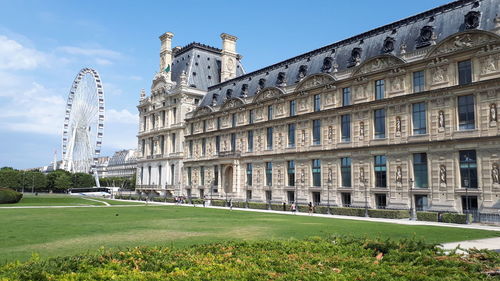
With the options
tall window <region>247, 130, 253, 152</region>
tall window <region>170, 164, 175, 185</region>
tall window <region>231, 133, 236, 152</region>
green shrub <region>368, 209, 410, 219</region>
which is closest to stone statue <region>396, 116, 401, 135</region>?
green shrub <region>368, 209, 410, 219</region>

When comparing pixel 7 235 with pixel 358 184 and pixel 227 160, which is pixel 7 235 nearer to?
pixel 358 184

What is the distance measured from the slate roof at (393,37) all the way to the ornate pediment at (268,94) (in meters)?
2.27

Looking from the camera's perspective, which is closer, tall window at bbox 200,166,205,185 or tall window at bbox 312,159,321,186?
tall window at bbox 312,159,321,186

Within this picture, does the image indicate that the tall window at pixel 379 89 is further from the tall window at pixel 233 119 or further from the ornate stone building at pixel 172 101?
→ the ornate stone building at pixel 172 101

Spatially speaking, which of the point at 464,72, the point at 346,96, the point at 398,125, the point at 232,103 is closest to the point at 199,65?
the point at 232,103

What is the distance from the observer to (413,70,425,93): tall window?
4788 centimetres

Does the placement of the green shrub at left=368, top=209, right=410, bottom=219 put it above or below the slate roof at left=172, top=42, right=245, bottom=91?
below

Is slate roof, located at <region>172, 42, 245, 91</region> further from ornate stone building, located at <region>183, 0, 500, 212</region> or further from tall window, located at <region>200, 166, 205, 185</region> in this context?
tall window, located at <region>200, 166, 205, 185</region>

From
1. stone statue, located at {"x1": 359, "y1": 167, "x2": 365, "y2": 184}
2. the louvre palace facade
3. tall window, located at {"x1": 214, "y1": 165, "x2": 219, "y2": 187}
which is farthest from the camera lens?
tall window, located at {"x1": 214, "y1": 165, "x2": 219, "y2": 187}

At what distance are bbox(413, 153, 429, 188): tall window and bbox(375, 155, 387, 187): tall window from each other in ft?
13.1

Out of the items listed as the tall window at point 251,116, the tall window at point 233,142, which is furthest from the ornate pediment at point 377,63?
the tall window at point 233,142

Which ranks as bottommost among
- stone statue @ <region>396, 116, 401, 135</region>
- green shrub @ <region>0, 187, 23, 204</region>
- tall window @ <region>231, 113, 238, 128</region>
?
green shrub @ <region>0, 187, 23, 204</region>

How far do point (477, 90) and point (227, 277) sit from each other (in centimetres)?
4141

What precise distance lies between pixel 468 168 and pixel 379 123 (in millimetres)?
12480
